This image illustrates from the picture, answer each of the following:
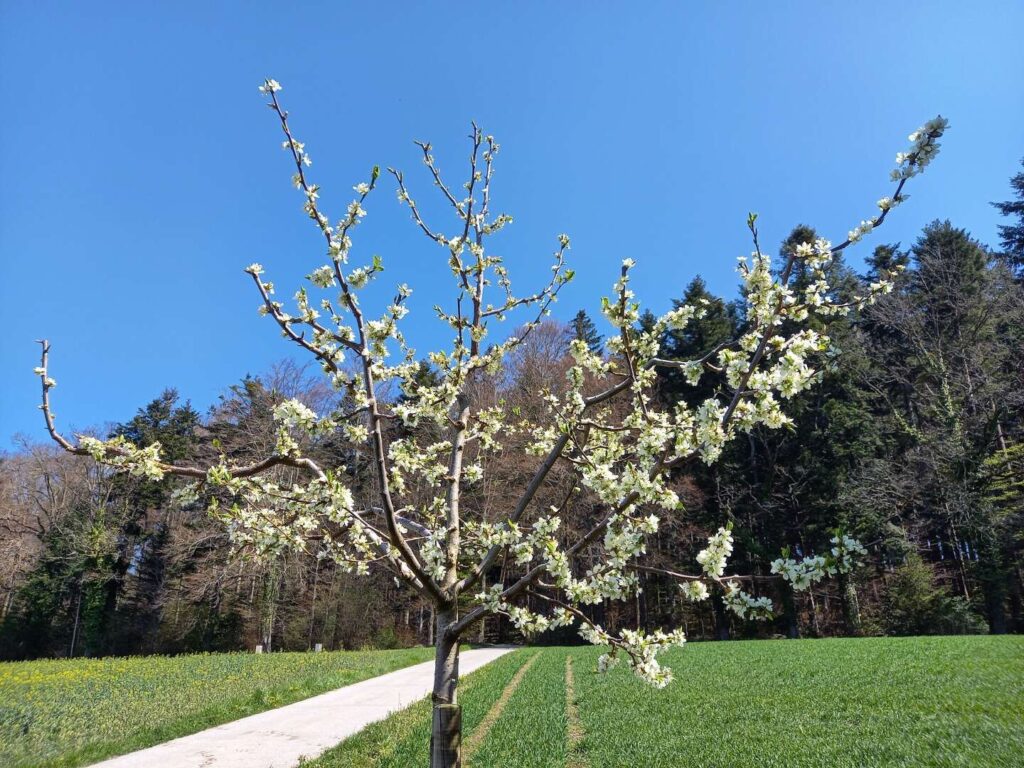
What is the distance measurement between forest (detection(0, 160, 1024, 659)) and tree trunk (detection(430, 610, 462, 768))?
54.3ft

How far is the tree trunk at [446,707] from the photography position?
2.36m

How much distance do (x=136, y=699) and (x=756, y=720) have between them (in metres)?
10.4

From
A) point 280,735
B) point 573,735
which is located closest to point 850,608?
point 573,735

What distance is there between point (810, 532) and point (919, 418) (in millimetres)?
9371

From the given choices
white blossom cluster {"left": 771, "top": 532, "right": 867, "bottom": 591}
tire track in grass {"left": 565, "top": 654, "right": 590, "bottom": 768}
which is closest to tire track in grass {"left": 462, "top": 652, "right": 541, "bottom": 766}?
tire track in grass {"left": 565, "top": 654, "right": 590, "bottom": 768}

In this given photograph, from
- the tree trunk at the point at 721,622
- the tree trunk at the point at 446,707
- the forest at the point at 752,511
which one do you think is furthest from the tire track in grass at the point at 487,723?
the tree trunk at the point at 721,622

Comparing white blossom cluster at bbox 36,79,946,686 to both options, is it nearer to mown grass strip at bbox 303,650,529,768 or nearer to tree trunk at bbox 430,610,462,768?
tree trunk at bbox 430,610,462,768

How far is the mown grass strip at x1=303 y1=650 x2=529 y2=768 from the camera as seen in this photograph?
5.74 metres

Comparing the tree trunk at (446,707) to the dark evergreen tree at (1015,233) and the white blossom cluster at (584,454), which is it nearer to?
the white blossom cluster at (584,454)

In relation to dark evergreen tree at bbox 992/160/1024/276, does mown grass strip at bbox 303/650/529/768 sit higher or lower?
lower

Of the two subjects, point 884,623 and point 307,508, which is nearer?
point 307,508

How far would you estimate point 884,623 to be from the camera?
23266 millimetres

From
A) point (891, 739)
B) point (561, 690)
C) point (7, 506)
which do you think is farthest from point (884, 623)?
point (7, 506)

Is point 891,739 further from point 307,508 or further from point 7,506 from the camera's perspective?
point 7,506
